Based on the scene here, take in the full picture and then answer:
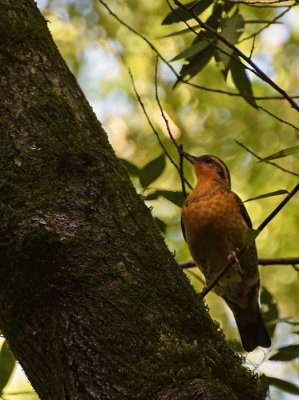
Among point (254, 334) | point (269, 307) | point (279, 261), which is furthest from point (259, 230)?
point (254, 334)

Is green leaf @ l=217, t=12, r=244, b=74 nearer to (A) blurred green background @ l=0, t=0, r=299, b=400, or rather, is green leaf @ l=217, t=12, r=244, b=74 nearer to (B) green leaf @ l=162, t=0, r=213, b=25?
(B) green leaf @ l=162, t=0, r=213, b=25

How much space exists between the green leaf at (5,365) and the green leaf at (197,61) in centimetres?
165

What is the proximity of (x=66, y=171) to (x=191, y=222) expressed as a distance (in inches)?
96.1

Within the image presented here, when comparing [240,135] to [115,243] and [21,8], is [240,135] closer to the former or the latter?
[21,8]

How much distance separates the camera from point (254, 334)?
5223mm

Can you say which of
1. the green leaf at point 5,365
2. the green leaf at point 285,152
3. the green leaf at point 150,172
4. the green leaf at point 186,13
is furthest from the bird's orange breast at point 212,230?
the green leaf at point 285,152

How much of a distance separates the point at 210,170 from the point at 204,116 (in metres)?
4.02

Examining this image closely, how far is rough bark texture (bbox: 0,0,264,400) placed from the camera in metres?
2.27

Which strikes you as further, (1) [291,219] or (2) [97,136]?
(1) [291,219]

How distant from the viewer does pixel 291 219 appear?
813 centimetres

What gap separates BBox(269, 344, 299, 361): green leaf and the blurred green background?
3.63 m

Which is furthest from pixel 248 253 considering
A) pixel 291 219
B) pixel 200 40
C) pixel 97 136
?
pixel 291 219

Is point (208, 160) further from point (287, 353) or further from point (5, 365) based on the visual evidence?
point (5, 365)

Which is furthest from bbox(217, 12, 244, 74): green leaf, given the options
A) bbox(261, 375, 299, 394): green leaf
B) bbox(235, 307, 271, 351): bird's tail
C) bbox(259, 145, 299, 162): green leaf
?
bbox(235, 307, 271, 351): bird's tail
